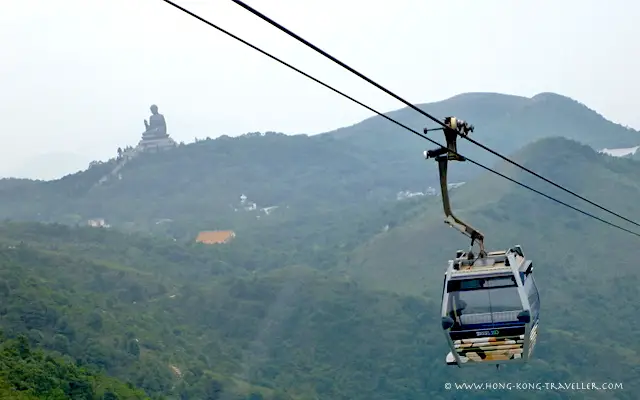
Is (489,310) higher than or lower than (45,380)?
higher

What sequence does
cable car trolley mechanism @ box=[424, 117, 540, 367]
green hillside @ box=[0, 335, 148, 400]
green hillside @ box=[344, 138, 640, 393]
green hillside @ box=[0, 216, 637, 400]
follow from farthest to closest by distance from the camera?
green hillside @ box=[344, 138, 640, 393] → green hillside @ box=[0, 216, 637, 400] → green hillside @ box=[0, 335, 148, 400] → cable car trolley mechanism @ box=[424, 117, 540, 367]

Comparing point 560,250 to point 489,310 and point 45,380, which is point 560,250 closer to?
point 45,380

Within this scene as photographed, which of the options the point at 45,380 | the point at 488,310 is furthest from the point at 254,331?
the point at 488,310

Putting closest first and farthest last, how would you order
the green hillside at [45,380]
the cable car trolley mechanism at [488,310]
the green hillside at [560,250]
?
the cable car trolley mechanism at [488,310] < the green hillside at [45,380] < the green hillside at [560,250]

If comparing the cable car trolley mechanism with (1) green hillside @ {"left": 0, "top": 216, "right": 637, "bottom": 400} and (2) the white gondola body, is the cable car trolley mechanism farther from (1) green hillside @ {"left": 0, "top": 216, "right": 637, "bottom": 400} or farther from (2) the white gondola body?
(1) green hillside @ {"left": 0, "top": 216, "right": 637, "bottom": 400}

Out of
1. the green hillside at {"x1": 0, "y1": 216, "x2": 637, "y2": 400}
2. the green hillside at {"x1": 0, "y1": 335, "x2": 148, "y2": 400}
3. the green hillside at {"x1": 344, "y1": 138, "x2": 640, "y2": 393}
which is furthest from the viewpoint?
the green hillside at {"x1": 344, "y1": 138, "x2": 640, "y2": 393}

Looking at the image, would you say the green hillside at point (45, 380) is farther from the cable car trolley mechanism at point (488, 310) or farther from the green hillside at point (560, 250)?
the green hillside at point (560, 250)

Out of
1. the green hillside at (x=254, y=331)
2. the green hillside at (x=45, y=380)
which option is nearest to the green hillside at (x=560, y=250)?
the green hillside at (x=254, y=331)

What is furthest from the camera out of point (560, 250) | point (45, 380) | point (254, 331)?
point (560, 250)

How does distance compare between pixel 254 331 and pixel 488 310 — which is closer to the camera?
pixel 488 310

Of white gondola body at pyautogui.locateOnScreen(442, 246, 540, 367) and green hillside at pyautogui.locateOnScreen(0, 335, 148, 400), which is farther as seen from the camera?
green hillside at pyautogui.locateOnScreen(0, 335, 148, 400)

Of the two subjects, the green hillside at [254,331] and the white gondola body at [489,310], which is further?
the green hillside at [254,331]

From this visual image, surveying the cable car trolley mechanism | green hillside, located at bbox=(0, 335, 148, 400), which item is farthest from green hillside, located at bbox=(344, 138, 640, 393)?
the cable car trolley mechanism
